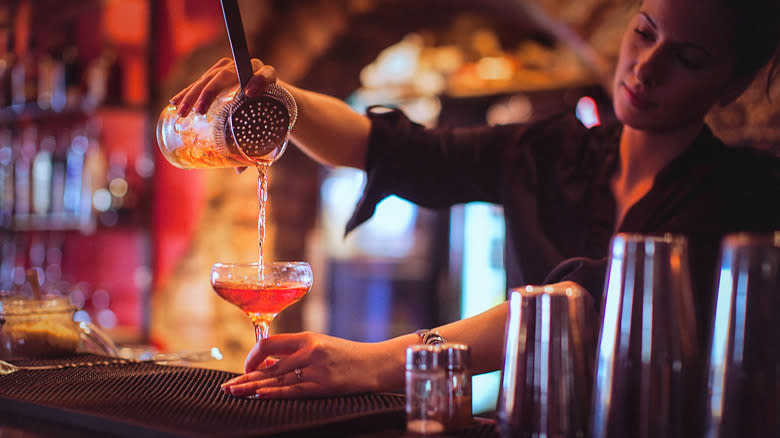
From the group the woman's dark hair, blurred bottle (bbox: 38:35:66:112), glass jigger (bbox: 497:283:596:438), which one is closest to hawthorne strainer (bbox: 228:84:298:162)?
glass jigger (bbox: 497:283:596:438)

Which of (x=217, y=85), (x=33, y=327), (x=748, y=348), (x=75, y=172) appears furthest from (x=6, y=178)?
(x=748, y=348)

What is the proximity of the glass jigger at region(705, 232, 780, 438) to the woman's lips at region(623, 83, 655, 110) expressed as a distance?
76 cm

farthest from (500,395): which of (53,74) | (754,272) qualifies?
(53,74)

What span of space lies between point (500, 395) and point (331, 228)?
501 centimetres

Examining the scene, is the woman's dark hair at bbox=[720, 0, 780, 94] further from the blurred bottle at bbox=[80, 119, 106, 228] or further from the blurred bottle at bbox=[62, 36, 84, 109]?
the blurred bottle at bbox=[62, 36, 84, 109]

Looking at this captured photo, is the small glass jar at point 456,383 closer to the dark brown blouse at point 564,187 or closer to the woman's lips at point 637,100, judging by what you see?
the dark brown blouse at point 564,187

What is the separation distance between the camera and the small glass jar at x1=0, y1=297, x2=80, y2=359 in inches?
54.9

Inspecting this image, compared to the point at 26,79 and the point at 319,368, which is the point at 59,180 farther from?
the point at 319,368

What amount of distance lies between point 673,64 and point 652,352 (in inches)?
31.6

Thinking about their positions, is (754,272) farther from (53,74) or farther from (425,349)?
(53,74)

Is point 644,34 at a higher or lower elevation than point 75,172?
higher

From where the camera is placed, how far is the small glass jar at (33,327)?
4.58 feet

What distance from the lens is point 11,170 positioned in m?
4.17

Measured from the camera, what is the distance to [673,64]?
4.53 ft
